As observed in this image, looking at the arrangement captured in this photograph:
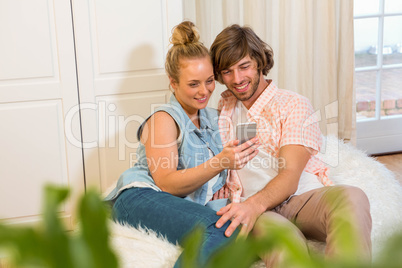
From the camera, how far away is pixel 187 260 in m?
0.49

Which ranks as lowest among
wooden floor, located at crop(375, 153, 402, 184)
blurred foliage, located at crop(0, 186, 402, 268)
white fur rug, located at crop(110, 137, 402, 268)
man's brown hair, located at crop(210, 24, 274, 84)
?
wooden floor, located at crop(375, 153, 402, 184)

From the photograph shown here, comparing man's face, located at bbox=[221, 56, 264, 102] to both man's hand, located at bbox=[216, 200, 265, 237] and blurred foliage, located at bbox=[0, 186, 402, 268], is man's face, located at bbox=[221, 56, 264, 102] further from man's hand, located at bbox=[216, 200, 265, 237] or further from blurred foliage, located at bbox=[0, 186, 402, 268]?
blurred foliage, located at bbox=[0, 186, 402, 268]

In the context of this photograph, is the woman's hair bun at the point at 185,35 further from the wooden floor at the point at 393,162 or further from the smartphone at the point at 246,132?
the wooden floor at the point at 393,162

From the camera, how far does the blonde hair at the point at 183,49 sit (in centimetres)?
219

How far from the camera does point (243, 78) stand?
2.24m

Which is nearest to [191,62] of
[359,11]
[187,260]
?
[187,260]

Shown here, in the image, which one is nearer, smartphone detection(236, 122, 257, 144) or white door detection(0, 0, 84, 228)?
smartphone detection(236, 122, 257, 144)

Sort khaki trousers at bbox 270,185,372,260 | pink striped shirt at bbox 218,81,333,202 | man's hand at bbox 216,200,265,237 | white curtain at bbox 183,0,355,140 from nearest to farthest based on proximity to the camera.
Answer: khaki trousers at bbox 270,185,372,260 → man's hand at bbox 216,200,265,237 → pink striped shirt at bbox 218,81,333,202 → white curtain at bbox 183,0,355,140

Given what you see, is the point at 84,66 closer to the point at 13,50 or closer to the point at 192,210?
the point at 13,50

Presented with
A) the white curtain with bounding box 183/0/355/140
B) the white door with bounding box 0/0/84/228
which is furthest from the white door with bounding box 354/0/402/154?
the white door with bounding box 0/0/84/228

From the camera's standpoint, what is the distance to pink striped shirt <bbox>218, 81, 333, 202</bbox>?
2156 mm

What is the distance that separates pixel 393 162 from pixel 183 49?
2.30m

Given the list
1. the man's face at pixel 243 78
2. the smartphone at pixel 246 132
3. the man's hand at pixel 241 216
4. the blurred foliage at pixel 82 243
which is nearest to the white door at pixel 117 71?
the man's face at pixel 243 78

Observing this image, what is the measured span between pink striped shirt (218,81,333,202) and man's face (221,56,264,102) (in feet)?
0.19
